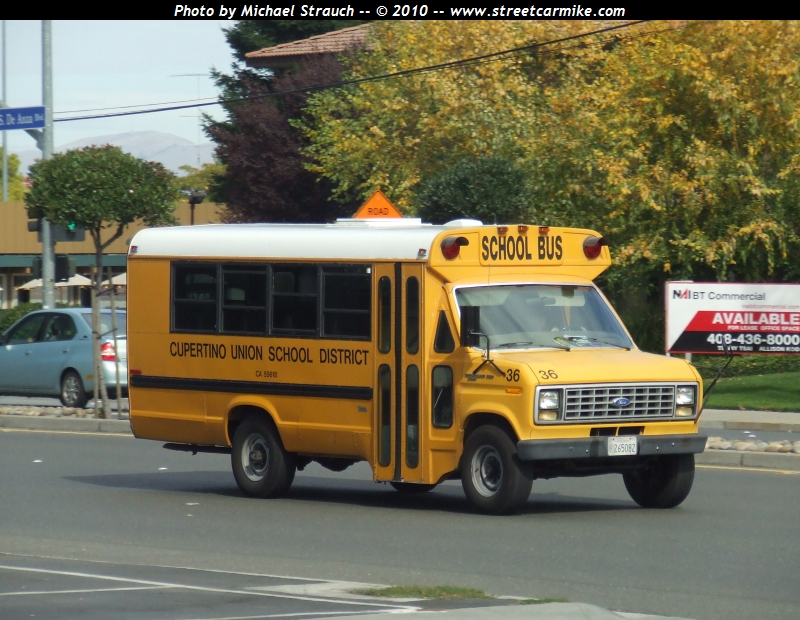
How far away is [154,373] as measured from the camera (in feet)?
46.3

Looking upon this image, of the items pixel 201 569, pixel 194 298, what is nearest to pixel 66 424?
pixel 194 298

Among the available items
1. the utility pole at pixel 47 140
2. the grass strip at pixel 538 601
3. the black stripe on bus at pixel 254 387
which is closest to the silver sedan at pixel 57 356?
the utility pole at pixel 47 140

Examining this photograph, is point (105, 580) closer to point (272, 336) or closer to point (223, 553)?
point (223, 553)

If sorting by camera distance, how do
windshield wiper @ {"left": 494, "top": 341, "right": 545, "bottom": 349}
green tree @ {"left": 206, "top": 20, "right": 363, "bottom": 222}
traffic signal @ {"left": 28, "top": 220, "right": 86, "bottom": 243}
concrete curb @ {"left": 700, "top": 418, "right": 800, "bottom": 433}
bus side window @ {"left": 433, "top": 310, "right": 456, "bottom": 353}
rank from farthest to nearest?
green tree @ {"left": 206, "top": 20, "right": 363, "bottom": 222} → traffic signal @ {"left": 28, "top": 220, "right": 86, "bottom": 243} → concrete curb @ {"left": 700, "top": 418, "right": 800, "bottom": 433} → bus side window @ {"left": 433, "top": 310, "right": 456, "bottom": 353} → windshield wiper @ {"left": 494, "top": 341, "right": 545, "bottom": 349}

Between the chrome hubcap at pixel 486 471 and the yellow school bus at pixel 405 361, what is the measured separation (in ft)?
0.06

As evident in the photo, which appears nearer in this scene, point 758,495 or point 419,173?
point 758,495

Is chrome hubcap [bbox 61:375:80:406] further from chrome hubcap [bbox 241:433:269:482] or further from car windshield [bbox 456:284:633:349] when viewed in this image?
car windshield [bbox 456:284:633:349]

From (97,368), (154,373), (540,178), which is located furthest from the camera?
(540,178)

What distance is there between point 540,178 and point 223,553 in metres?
22.3

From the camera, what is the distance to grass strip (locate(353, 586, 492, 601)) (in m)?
8.03

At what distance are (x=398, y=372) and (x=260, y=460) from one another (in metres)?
1.98

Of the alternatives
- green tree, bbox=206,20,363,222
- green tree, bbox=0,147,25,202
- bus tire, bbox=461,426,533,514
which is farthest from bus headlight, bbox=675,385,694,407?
green tree, bbox=0,147,25,202

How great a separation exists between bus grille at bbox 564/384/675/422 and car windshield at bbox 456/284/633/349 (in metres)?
0.74

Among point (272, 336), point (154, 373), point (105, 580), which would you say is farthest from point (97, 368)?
point (105, 580)
